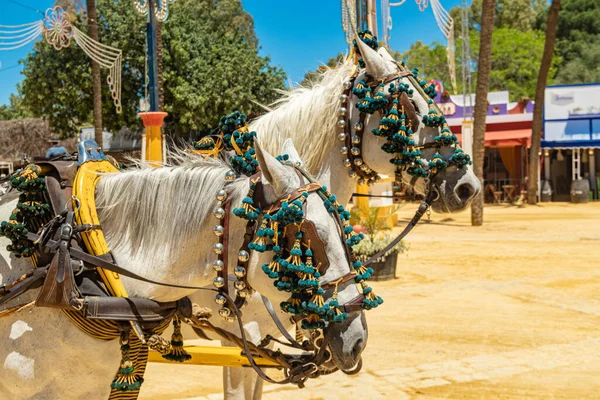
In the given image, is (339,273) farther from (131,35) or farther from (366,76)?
(131,35)

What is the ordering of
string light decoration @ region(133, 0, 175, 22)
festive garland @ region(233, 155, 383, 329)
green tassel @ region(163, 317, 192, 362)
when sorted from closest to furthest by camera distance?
festive garland @ region(233, 155, 383, 329) → green tassel @ region(163, 317, 192, 362) → string light decoration @ region(133, 0, 175, 22)

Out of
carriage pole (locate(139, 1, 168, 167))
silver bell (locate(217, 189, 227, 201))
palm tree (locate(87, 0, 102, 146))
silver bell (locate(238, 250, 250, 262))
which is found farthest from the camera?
palm tree (locate(87, 0, 102, 146))

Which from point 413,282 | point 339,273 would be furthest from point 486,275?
point 339,273

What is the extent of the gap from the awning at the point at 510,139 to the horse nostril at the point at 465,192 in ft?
92.3

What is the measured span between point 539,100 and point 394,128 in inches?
986

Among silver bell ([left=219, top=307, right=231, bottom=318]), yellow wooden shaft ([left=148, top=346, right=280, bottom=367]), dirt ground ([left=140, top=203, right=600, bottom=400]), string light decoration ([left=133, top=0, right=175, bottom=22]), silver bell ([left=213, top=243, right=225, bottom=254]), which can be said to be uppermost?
string light decoration ([left=133, top=0, right=175, bottom=22])

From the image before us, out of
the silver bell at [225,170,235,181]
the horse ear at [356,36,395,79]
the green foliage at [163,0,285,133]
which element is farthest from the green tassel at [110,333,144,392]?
the green foliage at [163,0,285,133]

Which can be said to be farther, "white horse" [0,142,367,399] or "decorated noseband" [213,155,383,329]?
"white horse" [0,142,367,399]

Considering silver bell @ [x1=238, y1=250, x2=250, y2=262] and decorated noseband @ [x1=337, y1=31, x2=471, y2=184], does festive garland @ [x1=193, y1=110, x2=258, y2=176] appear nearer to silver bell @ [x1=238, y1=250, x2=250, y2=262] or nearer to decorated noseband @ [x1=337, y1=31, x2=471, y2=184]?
silver bell @ [x1=238, y1=250, x2=250, y2=262]

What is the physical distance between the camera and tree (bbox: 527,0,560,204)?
25.2 m

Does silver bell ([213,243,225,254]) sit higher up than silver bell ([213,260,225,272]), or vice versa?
silver bell ([213,243,225,254])

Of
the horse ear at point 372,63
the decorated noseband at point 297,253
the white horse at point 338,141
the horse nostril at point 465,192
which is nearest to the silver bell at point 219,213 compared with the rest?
the decorated noseband at point 297,253

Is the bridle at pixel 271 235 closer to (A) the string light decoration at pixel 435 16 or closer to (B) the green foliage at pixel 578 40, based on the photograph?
(A) the string light decoration at pixel 435 16

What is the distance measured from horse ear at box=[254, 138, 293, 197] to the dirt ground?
3.73 meters
